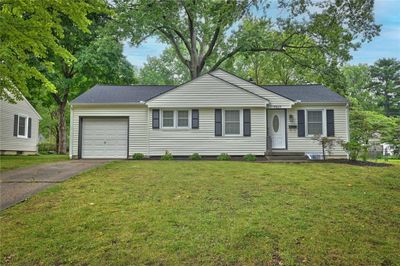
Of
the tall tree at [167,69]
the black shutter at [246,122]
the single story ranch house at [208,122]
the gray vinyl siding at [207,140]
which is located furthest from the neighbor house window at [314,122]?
the tall tree at [167,69]

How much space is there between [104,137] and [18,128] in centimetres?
1060

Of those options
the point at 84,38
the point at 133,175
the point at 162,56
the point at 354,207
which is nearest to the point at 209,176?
the point at 133,175

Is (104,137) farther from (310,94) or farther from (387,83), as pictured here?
(387,83)

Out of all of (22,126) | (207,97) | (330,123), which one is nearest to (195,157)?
(207,97)

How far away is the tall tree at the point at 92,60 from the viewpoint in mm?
18484

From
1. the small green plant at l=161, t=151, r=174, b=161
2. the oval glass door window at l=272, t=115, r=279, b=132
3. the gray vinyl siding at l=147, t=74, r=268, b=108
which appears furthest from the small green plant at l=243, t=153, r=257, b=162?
the small green plant at l=161, t=151, r=174, b=161

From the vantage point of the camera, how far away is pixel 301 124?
1616 centimetres

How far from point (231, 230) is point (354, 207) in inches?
104

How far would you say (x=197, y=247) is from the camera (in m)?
4.10

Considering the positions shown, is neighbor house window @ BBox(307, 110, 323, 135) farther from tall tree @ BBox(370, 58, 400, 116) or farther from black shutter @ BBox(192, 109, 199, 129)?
tall tree @ BBox(370, 58, 400, 116)

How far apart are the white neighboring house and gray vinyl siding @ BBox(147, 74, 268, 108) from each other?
1001 centimetres

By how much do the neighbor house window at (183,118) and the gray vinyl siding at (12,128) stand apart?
10.5m

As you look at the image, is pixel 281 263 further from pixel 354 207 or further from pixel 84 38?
pixel 84 38

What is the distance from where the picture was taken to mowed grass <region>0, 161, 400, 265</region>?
3.92 meters
